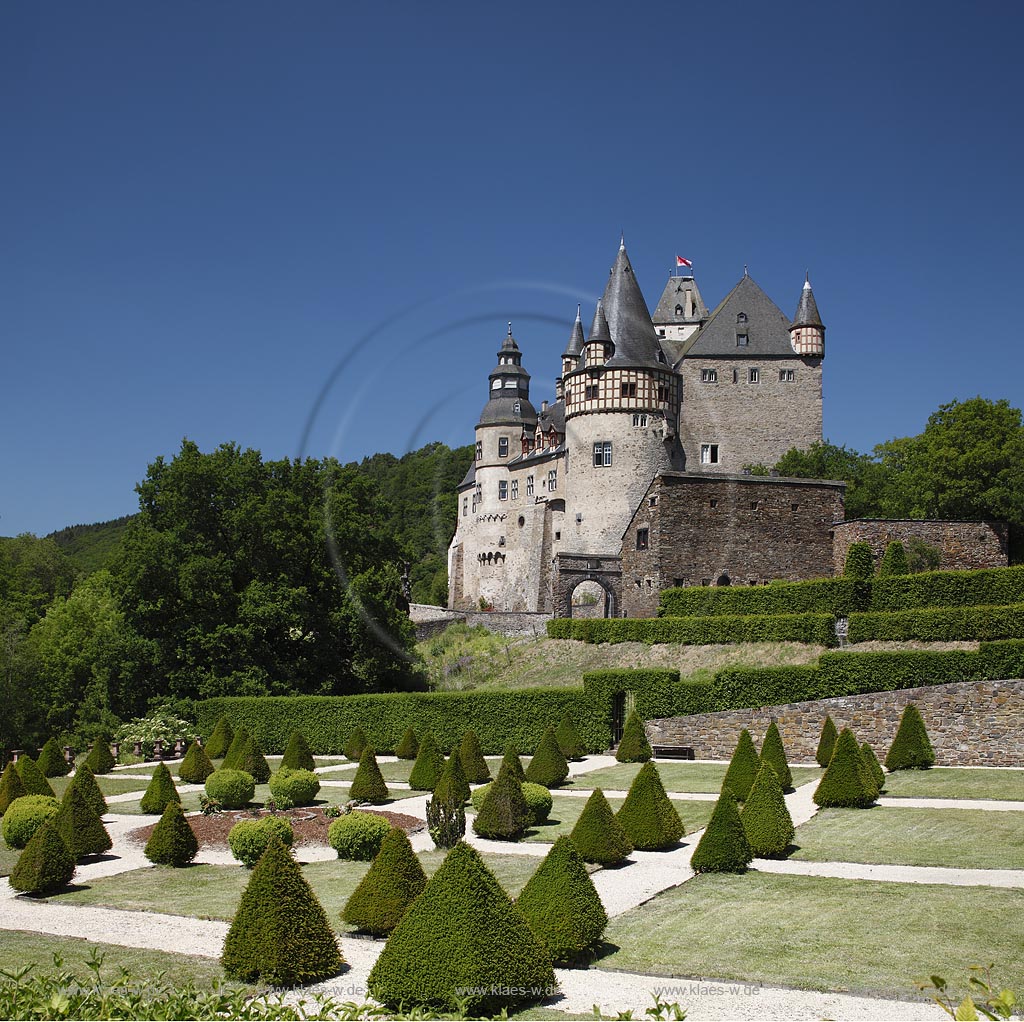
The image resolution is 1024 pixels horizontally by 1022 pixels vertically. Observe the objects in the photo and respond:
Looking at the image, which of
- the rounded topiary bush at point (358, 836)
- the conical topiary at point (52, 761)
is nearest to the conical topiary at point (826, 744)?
the rounded topiary bush at point (358, 836)

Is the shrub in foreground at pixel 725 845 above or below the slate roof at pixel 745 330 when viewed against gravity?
below

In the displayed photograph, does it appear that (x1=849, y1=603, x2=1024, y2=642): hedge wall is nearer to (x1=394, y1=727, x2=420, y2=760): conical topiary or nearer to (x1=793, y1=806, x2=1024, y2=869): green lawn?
(x1=793, y1=806, x2=1024, y2=869): green lawn

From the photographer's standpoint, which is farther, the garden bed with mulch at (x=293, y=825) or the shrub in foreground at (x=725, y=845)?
the garden bed with mulch at (x=293, y=825)

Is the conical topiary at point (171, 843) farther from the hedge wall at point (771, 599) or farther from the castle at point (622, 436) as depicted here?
the castle at point (622, 436)

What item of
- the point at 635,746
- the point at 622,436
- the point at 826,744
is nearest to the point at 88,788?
the point at 635,746

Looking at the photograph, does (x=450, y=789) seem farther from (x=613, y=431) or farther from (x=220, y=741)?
(x=613, y=431)

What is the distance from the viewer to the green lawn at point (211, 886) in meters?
16.6

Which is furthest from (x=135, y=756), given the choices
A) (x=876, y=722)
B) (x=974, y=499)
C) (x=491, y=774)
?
(x=974, y=499)

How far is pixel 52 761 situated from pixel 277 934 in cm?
2527

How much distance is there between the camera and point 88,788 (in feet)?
75.6

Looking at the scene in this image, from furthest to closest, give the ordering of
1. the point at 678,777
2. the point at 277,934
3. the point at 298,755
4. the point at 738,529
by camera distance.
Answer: the point at 738,529 < the point at 298,755 < the point at 678,777 < the point at 277,934

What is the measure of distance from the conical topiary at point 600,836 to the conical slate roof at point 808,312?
181 ft

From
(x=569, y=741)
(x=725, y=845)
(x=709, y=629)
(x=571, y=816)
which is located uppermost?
(x=709, y=629)

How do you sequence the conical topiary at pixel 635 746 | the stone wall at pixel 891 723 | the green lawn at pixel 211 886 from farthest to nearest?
the conical topiary at pixel 635 746 < the stone wall at pixel 891 723 < the green lawn at pixel 211 886
